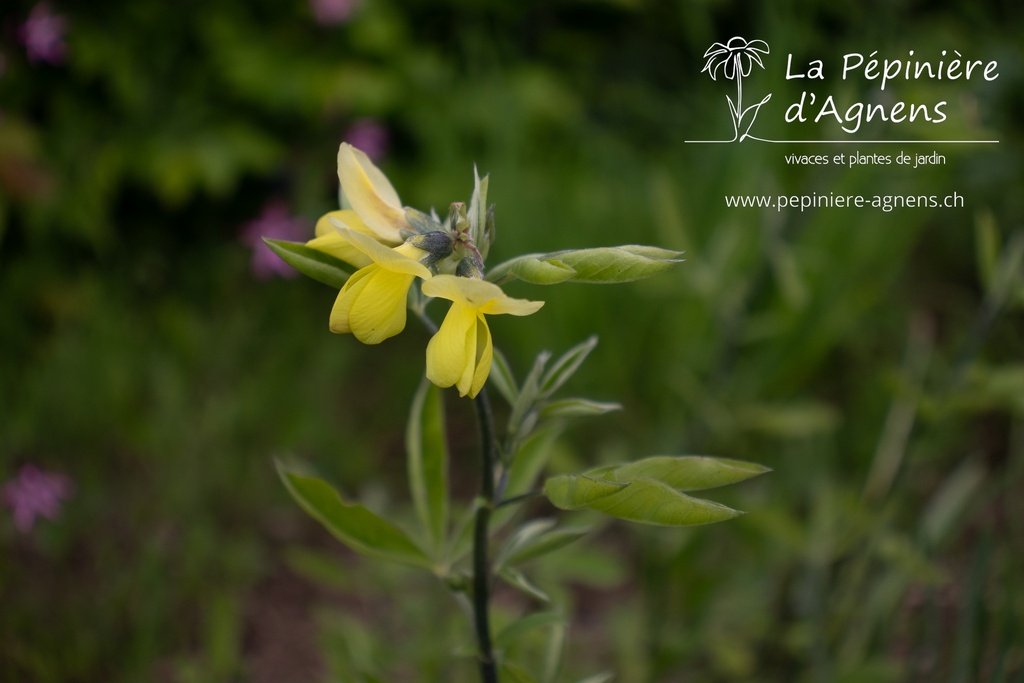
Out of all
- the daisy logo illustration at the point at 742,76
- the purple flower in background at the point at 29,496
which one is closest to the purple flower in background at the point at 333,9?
the daisy logo illustration at the point at 742,76

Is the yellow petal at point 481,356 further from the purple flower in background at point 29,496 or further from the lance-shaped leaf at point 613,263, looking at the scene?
the purple flower in background at point 29,496

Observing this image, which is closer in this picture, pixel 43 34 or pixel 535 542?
pixel 535 542

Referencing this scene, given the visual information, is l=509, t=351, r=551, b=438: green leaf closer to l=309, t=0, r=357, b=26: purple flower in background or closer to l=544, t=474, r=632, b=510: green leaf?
l=544, t=474, r=632, b=510: green leaf

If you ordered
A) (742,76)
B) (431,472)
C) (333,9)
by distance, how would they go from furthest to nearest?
(333,9) → (742,76) → (431,472)

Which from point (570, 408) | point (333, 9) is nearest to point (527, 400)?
point (570, 408)

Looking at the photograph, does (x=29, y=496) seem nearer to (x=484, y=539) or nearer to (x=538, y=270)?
(x=484, y=539)

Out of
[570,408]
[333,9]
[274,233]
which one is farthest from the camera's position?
[333,9]

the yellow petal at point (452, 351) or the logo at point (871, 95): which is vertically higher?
the logo at point (871, 95)
